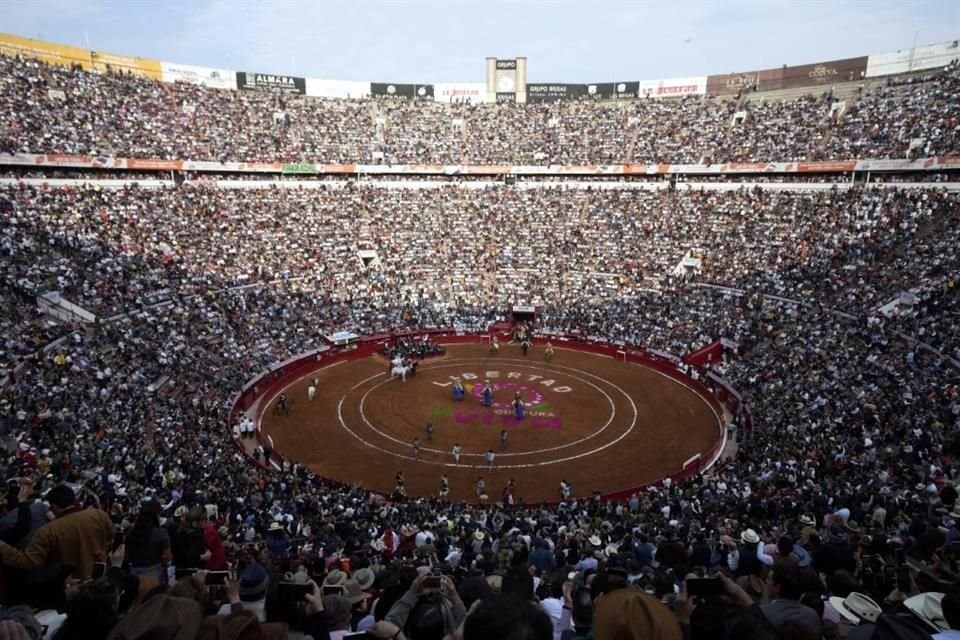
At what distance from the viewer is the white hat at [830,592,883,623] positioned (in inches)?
229

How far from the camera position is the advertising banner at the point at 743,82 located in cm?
7144

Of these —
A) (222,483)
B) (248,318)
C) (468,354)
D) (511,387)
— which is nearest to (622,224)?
(468,354)

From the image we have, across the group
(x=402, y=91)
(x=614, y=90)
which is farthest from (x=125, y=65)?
(x=614, y=90)

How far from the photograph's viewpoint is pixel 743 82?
73750 mm

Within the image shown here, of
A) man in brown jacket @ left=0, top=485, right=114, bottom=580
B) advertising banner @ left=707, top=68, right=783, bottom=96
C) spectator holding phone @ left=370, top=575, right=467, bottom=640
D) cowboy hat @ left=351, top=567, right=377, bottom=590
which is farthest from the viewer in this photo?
advertising banner @ left=707, top=68, right=783, bottom=96

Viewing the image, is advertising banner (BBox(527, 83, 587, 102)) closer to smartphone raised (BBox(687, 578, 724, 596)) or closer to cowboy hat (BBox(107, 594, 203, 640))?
smartphone raised (BBox(687, 578, 724, 596))

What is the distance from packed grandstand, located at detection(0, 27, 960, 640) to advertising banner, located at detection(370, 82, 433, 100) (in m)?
1.74

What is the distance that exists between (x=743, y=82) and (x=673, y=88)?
29.5ft

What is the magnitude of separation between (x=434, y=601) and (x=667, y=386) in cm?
3738

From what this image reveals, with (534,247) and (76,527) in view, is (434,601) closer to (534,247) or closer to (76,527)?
(76,527)

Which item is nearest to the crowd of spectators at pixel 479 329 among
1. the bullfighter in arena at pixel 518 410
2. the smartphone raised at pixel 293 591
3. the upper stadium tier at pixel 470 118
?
the smartphone raised at pixel 293 591

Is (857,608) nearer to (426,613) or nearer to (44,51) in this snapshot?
(426,613)

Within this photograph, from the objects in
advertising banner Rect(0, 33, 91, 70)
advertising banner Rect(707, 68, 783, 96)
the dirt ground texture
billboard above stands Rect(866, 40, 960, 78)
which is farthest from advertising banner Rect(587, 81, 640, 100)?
advertising banner Rect(0, 33, 91, 70)

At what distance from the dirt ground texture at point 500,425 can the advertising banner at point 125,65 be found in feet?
157
